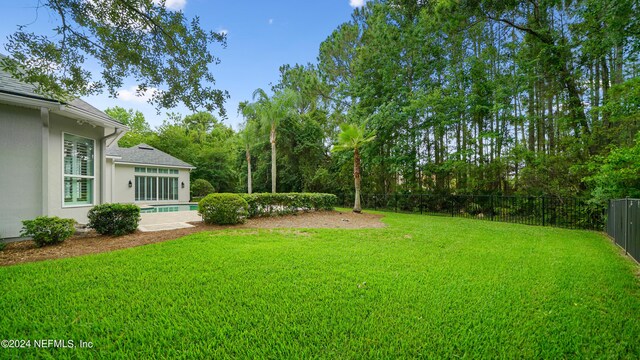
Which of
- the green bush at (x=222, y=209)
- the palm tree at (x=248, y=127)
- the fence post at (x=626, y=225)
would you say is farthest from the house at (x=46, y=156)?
the fence post at (x=626, y=225)

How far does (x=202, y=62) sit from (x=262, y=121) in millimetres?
14096

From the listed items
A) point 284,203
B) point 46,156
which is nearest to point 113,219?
point 46,156

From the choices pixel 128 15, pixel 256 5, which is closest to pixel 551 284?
pixel 128 15

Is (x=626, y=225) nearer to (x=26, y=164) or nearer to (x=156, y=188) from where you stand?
(x=26, y=164)

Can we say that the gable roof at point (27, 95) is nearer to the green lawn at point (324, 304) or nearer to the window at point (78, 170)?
the window at point (78, 170)

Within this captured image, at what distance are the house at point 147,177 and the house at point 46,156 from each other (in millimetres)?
10089

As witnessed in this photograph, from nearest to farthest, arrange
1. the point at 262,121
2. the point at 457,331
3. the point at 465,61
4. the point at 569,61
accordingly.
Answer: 1. the point at 457,331
2. the point at 569,61
3. the point at 465,61
4. the point at 262,121

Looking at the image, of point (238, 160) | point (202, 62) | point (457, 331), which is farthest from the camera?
point (238, 160)

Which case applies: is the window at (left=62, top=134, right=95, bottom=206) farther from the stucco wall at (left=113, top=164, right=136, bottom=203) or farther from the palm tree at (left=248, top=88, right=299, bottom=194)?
the palm tree at (left=248, top=88, right=299, bottom=194)

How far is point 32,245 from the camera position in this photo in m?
5.49

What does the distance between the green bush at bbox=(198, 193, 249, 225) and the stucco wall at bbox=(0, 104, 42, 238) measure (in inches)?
146

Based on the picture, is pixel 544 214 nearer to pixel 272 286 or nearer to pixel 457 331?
pixel 457 331

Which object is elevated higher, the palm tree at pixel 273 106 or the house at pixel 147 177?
the palm tree at pixel 273 106

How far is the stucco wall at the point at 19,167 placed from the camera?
5.59 meters
